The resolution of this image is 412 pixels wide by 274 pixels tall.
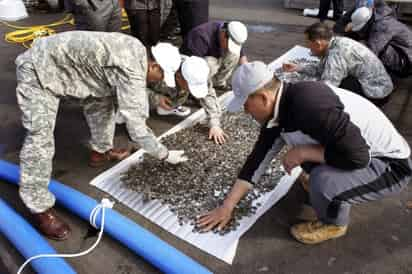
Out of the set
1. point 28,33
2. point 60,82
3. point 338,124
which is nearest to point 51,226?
point 60,82

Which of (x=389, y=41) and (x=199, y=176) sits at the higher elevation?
(x=389, y=41)

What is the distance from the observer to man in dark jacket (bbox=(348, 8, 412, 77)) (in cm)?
310

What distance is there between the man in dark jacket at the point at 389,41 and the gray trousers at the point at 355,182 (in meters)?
1.75

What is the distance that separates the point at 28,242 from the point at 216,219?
3.31 feet

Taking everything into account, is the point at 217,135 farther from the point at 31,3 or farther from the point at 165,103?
the point at 31,3

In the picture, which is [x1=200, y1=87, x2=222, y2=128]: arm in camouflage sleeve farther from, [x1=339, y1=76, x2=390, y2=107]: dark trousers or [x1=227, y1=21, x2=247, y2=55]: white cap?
[x1=339, y1=76, x2=390, y2=107]: dark trousers

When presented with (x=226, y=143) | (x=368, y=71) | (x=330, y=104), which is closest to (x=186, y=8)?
(x=226, y=143)

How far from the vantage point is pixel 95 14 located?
2.93 m

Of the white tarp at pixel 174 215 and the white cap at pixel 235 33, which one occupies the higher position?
the white cap at pixel 235 33

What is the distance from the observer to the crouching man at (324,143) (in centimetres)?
150

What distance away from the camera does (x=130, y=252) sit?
6.45 ft

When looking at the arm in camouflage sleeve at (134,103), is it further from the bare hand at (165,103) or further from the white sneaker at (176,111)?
the white sneaker at (176,111)

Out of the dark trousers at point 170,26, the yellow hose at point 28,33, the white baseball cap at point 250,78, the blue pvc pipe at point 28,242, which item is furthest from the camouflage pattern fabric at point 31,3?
the white baseball cap at point 250,78

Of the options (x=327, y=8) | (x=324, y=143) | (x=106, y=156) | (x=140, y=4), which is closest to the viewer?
(x=324, y=143)
